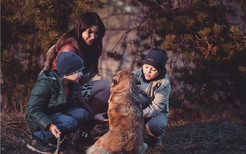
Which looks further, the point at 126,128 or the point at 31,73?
the point at 31,73

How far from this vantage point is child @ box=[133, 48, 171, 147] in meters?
4.00

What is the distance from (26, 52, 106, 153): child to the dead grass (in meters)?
0.70

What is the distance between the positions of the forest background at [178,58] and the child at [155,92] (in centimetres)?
49

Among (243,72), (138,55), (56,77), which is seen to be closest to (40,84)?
(56,77)

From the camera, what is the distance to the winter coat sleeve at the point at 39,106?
3.35 metres

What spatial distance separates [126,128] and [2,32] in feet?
10.8

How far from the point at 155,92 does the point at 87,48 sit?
139cm

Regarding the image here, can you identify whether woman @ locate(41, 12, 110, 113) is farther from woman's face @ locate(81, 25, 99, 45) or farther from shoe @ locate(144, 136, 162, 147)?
shoe @ locate(144, 136, 162, 147)

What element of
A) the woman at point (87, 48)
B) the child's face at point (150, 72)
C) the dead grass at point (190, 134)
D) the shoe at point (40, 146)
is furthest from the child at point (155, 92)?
the shoe at point (40, 146)

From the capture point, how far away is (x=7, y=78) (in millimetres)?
5270

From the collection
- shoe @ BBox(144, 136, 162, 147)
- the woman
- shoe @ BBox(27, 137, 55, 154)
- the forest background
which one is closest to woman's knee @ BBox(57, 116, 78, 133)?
shoe @ BBox(27, 137, 55, 154)

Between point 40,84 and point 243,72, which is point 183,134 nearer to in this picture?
point 243,72

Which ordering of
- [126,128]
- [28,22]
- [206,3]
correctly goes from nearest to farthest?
[126,128] < [28,22] < [206,3]

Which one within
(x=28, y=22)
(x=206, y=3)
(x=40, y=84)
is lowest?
(x=40, y=84)
